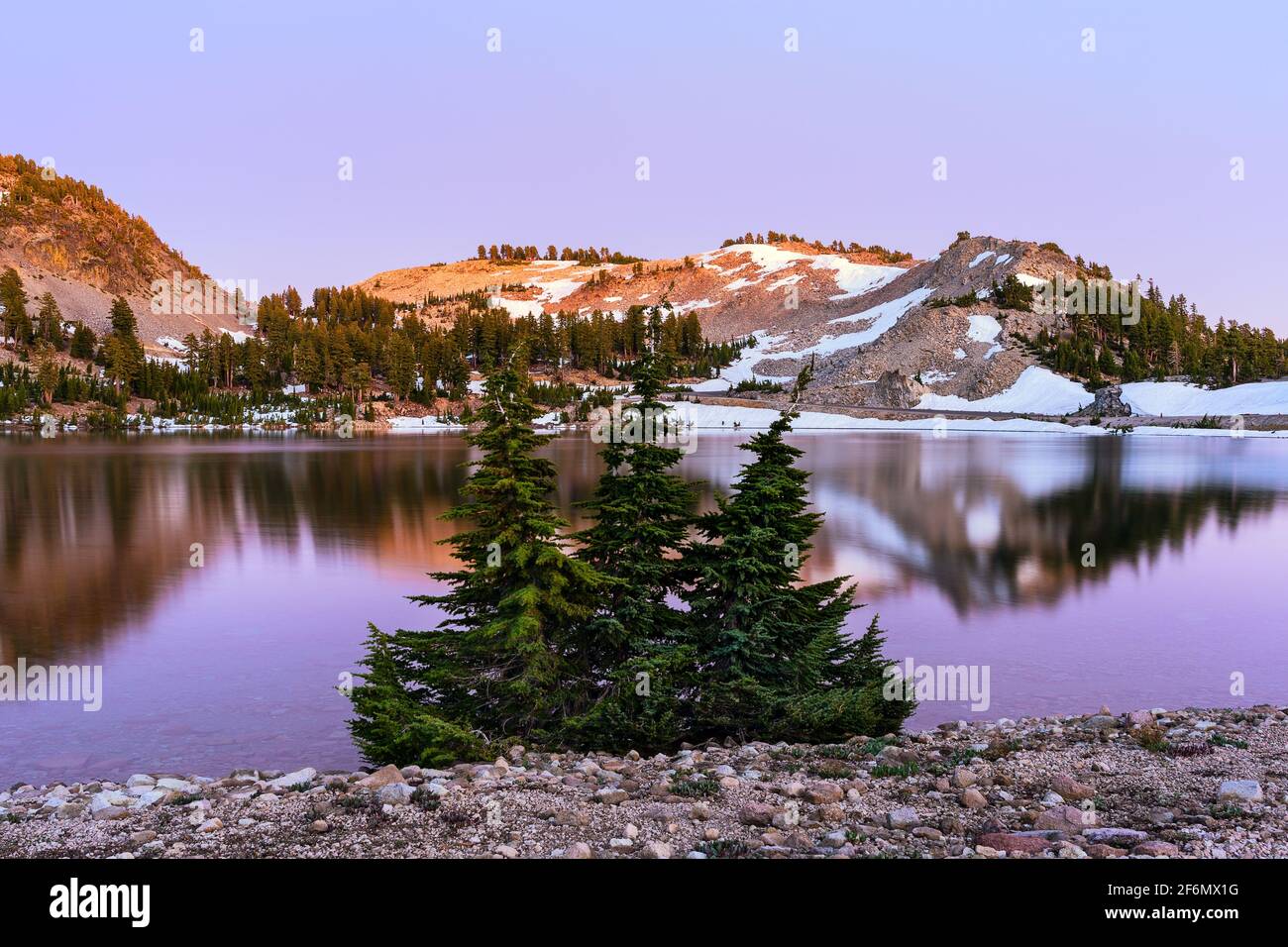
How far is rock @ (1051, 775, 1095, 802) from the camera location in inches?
360

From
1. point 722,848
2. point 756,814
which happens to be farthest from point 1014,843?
point 722,848

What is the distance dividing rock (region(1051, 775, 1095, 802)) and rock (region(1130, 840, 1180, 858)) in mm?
1824

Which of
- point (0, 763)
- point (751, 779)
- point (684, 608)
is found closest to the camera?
point (751, 779)

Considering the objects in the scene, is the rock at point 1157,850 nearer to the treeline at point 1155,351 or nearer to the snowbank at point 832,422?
the snowbank at point 832,422

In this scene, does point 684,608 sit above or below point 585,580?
below

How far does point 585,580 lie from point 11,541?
1045 inches

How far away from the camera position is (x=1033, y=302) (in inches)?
6053

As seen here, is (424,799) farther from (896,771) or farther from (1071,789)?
(1071,789)

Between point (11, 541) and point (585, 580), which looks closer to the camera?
point (585, 580)

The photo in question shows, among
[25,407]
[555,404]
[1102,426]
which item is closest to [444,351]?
[555,404]

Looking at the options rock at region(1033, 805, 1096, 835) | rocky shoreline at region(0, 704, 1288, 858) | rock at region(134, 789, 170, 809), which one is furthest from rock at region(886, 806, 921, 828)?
rock at region(134, 789, 170, 809)

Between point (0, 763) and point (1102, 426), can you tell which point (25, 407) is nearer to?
point (0, 763)
